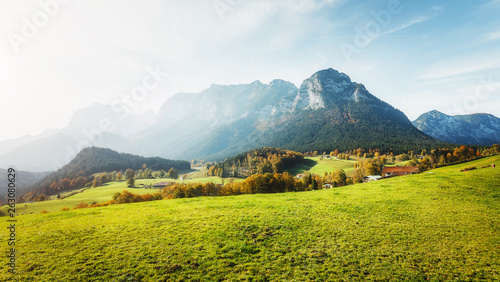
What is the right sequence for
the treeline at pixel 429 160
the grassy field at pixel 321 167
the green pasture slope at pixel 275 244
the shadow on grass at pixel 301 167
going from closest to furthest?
the green pasture slope at pixel 275 244 < the treeline at pixel 429 160 < the grassy field at pixel 321 167 < the shadow on grass at pixel 301 167

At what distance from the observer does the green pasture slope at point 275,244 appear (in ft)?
31.8

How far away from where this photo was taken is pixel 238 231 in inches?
568

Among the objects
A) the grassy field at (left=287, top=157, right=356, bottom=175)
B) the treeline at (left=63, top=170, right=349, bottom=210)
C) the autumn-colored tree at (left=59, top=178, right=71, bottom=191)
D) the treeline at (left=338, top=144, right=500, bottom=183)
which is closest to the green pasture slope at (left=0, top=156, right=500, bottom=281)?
the treeline at (left=63, top=170, right=349, bottom=210)

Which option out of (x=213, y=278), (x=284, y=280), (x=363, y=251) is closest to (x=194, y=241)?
(x=213, y=278)

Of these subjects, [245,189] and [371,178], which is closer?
[245,189]

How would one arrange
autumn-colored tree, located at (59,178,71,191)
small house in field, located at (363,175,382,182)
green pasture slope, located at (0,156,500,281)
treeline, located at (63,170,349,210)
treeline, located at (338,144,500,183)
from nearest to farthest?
green pasture slope, located at (0,156,500,281)
treeline, located at (63,170,349,210)
small house in field, located at (363,175,382,182)
treeline, located at (338,144,500,183)
autumn-colored tree, located at (59,178,71,191)

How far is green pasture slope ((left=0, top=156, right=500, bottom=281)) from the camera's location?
9.68 m

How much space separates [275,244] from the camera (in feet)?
41.1

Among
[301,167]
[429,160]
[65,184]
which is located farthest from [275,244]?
[65,184]

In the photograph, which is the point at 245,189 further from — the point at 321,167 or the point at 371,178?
the point at 321,167

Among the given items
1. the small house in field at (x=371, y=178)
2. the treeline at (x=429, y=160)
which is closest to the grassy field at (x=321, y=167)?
the treeline at (x=429, y=160)

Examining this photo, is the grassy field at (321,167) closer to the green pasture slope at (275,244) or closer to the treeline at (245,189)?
the treeline at (245,189)

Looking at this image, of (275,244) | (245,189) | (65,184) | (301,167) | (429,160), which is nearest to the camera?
(275,244)

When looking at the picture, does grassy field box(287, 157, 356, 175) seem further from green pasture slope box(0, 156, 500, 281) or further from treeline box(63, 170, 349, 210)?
green pasture slope box(0, 156, 500, 281)
